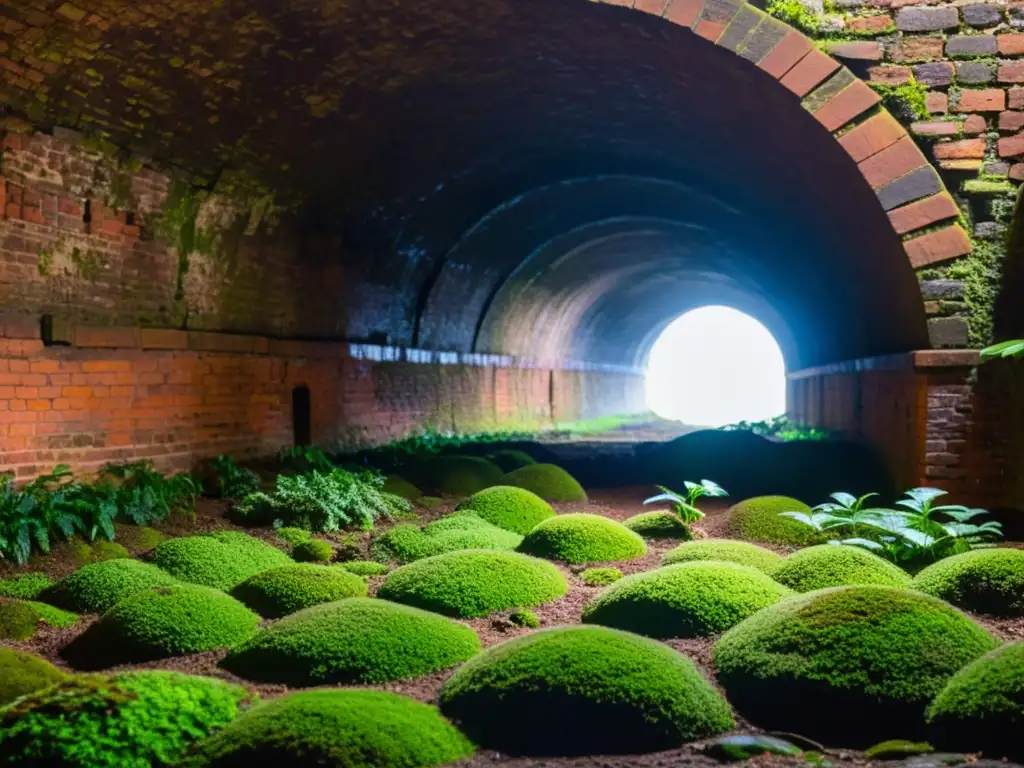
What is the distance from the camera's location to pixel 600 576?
6664 mm

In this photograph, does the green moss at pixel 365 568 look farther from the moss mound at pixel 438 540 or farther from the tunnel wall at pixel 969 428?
the tunnel wall at pixel 969 428

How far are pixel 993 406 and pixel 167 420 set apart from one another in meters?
7.91

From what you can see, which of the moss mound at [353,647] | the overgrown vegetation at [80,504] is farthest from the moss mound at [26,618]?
the moss mound at [353,647]

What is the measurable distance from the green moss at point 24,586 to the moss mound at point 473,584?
2396mm

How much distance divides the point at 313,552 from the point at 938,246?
5739 mm

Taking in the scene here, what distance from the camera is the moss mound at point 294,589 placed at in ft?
19.6

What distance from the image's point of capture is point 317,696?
3881mm

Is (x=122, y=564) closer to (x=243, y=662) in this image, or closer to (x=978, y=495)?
(x=243, y=662)

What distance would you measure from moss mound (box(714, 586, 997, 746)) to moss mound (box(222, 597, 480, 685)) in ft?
4.51

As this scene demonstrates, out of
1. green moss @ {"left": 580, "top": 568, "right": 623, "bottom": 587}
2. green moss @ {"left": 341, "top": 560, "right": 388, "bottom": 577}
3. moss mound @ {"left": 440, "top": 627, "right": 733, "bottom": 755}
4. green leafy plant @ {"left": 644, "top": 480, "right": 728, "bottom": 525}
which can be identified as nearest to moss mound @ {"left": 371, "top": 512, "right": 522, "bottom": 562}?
green moss @ {"left": 341, "top": 560, "right": 388, "bottom": 577}

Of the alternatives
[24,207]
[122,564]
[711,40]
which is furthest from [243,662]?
[711,40]

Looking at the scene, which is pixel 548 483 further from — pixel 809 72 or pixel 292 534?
pixel 809 72

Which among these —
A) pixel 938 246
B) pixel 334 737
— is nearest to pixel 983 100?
pixel 938 246

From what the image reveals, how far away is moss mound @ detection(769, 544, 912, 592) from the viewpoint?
582cm
